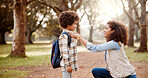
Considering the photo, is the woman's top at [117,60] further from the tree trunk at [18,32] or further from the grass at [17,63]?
the tree trunk at [18,32]

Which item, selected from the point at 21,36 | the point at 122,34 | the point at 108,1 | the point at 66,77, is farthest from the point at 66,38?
the point at 108,1

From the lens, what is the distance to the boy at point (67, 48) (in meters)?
3.18

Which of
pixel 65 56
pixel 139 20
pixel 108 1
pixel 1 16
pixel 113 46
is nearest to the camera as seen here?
pixel 113 46

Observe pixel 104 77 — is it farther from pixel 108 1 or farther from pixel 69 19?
pixel 108 1

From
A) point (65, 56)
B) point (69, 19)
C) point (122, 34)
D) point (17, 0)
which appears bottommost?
point (65, 56)

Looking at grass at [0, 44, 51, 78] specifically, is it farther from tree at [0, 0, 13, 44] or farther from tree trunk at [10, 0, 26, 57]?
tree at [0, 0, 13, 44]

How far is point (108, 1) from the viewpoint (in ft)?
60.4

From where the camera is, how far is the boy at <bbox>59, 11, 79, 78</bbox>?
3.18 meters

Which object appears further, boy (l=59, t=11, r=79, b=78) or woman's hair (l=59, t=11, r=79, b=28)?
woman's hair (l=59, t=11, r=79, b=28)

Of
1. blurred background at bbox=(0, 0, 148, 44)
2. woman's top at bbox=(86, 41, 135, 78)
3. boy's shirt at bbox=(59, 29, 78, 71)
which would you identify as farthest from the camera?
blurred background at bbox=(0, 0, 148, 44)

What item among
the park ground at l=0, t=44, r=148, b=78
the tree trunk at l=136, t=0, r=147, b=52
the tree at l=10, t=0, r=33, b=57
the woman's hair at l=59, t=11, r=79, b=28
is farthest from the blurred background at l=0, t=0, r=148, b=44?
the woman's hair at l=59, t=11, r=79, b=28

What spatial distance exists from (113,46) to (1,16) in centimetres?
2932

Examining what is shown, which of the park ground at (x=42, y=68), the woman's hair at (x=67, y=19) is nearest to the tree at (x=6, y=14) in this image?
the park ground at (x=42, y=68)

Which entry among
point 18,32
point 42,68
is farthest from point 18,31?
point 42,68
